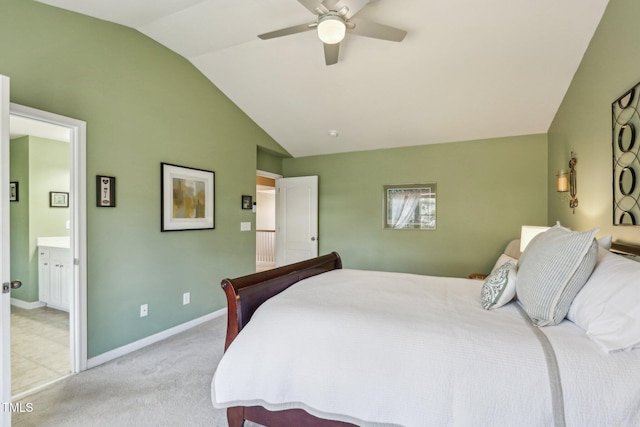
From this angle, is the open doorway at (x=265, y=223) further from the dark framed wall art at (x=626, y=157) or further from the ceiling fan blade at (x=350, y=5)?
the dark framed wall art at (x=626, y=157)

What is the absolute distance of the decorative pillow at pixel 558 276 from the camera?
4.58ft

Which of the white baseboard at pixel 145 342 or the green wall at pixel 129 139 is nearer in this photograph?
the green wall at pixel 129 139

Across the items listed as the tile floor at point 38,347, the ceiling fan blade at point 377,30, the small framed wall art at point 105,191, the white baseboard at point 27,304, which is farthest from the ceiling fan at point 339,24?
the white baseboard at point 27,304

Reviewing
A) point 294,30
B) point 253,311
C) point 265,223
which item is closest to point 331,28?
point 294,30

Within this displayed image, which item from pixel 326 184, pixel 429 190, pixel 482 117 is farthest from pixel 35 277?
pixel 482 117

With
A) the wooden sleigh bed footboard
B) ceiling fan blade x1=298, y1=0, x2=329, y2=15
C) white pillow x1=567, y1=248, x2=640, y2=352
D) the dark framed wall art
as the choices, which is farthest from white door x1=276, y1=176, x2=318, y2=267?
white pillow x1=567, y1=248, x2=640, y2=352

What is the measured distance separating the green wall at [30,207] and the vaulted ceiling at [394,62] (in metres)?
2.69

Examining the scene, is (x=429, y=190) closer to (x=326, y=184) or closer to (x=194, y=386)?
(x=326, y=184)

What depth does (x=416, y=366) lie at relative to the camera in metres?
1.30

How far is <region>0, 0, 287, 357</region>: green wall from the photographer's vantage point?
7.52ft

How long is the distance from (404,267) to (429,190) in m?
1.24

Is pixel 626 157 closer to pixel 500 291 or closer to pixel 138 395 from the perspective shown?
pixel 500 291

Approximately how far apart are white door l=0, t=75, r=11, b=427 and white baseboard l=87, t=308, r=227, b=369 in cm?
109

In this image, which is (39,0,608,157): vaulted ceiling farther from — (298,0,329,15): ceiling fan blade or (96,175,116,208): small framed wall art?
(96,175,116,208): small framed wall art
